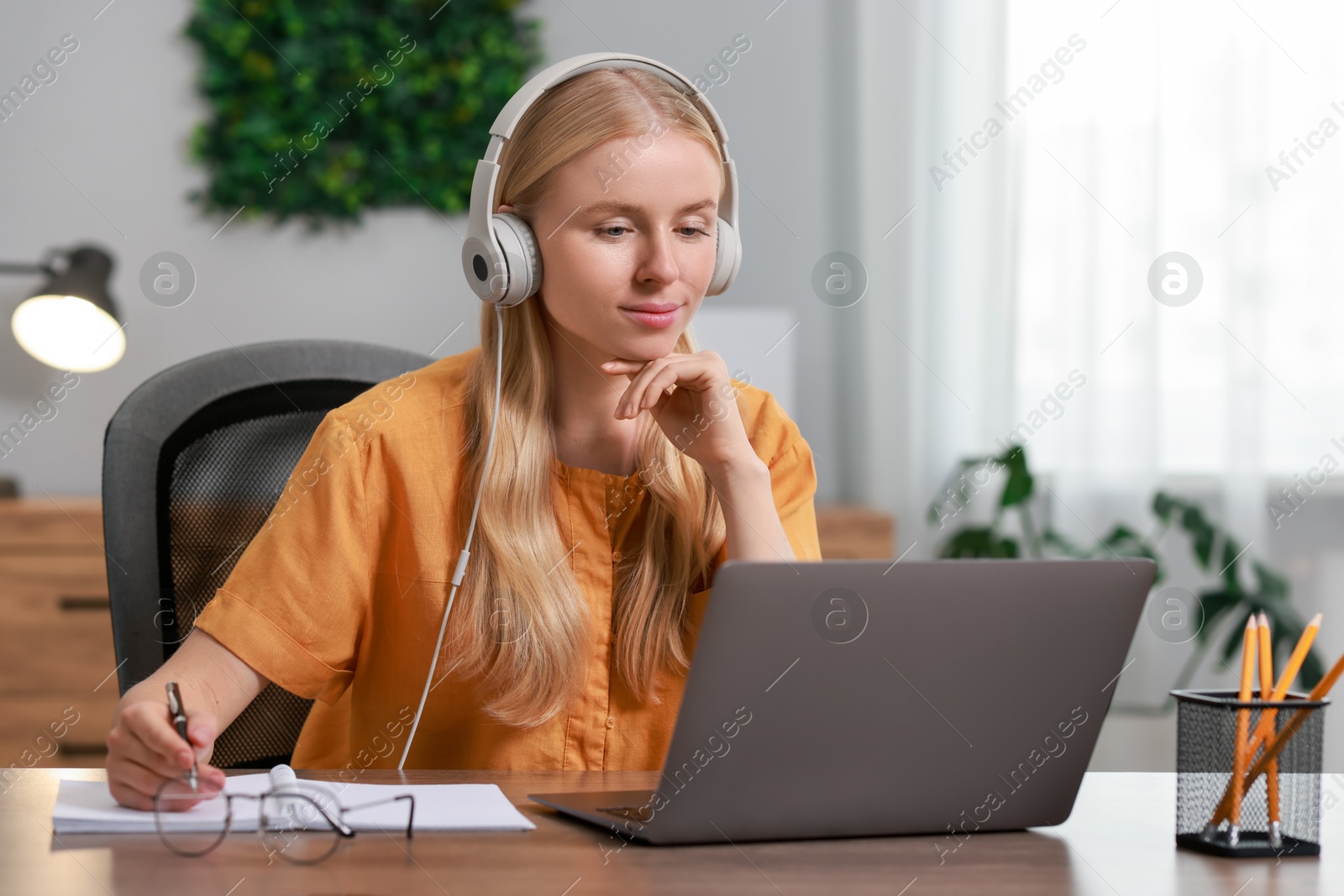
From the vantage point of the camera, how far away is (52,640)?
2348 millimetres

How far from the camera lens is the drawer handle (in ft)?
7.72

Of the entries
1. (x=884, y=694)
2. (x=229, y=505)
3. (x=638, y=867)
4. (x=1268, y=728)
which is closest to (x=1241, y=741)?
(x=1268, y=728)

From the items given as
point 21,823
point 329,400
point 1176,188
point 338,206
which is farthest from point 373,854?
point 1176,188

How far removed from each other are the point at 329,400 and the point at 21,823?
61 centimetres

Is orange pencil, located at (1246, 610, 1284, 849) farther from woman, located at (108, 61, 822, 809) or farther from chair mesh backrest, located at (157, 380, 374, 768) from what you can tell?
chair mesh backrest, located at (157, 380, 374, 768)

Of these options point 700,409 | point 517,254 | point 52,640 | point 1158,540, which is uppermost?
point 517,254

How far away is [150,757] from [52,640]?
5.85 ft

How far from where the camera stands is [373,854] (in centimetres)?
70

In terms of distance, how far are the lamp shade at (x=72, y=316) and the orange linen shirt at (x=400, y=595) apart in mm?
1638

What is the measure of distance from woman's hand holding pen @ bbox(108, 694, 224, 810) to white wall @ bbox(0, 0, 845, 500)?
79.9 inches

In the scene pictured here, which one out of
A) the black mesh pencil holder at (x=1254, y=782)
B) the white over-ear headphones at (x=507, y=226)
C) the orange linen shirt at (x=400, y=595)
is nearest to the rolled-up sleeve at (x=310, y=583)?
the orange linen shirt at (x=400, y=595)

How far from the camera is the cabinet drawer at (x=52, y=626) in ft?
7.68

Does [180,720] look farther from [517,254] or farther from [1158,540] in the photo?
[1158,540]

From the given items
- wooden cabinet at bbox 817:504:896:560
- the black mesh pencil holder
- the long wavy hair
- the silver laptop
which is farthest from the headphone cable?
wooden cabinet at bbox 817:504:896:560
